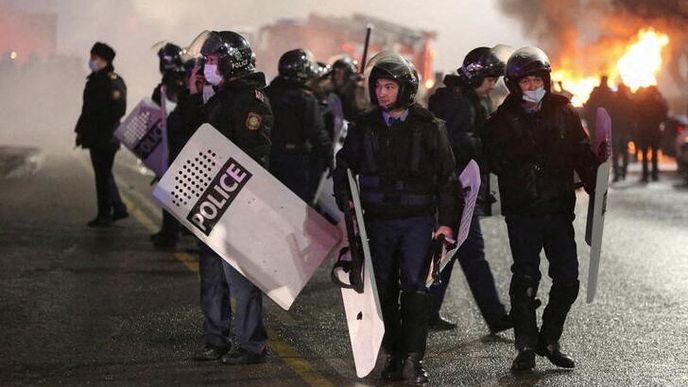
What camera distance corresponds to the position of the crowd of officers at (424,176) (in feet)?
22.3

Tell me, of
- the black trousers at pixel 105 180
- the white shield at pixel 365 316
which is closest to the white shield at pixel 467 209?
the white shield at pixel 365 316

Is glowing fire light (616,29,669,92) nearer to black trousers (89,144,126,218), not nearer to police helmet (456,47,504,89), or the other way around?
black trousers (89,144,126,218)

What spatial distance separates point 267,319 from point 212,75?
208 centimetres

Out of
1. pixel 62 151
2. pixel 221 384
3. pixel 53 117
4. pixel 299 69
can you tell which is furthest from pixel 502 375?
pixel 53 117

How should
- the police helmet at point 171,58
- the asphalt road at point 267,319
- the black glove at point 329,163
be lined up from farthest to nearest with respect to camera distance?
the police helmet at point 171,58 < the black glove at point 329,163 < the asphalt road at point 267,319

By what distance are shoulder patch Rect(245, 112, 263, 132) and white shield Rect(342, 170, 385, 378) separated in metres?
0.68

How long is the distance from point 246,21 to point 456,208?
42.8 m

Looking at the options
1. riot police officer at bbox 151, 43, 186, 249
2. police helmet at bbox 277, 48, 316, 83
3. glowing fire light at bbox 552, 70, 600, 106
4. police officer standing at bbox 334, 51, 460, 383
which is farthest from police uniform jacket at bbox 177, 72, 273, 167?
glowing fire light at bbox 552, 70, 600, 106

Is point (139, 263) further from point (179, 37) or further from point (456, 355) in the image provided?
point (179, 37)

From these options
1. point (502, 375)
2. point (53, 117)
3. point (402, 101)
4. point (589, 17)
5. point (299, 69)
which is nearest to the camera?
point (402, 101)

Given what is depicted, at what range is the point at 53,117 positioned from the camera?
52.8 meters

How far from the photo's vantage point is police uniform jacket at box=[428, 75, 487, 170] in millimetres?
8188

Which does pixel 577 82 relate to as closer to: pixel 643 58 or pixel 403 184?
pixel 643 58

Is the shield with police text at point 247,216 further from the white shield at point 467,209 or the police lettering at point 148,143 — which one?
the police lettering at point 148,143
